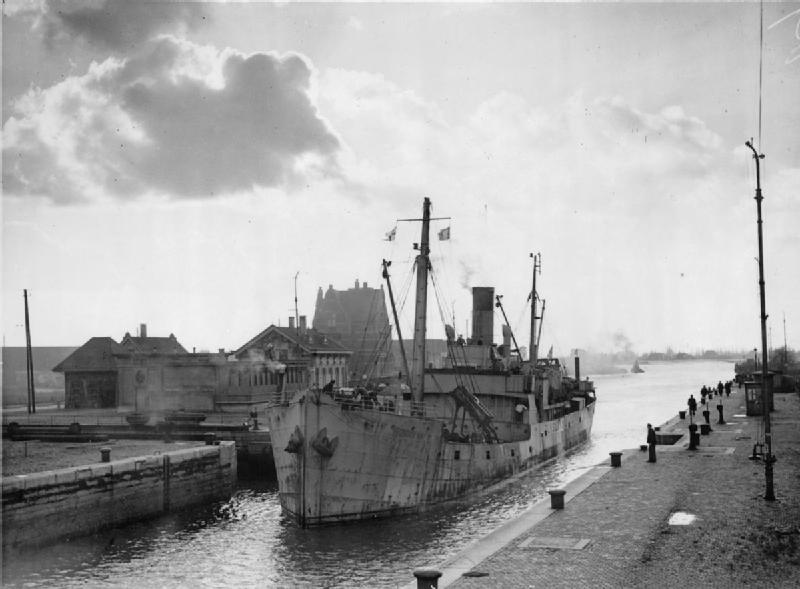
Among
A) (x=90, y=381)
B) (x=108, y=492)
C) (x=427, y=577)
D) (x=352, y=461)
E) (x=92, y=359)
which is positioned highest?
(x=92, y=359)

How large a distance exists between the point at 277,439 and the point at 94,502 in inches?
241

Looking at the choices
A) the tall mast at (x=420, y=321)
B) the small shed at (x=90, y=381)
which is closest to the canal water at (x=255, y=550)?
the tall mast at (x=420, y=321)

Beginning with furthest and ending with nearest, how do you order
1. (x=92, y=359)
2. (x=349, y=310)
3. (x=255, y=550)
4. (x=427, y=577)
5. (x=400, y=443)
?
(x=349, y=310)
(x=92, y=359)
(x=400, y=443)
(x=255, y=550)
(x=427, y=577)

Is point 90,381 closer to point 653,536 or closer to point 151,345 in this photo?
point 151,345

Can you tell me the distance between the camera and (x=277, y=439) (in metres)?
25.9

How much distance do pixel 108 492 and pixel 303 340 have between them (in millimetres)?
35440

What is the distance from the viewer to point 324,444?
23.6 m

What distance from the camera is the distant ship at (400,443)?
2389cm

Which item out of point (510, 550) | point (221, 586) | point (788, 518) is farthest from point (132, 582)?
point (788, 518)

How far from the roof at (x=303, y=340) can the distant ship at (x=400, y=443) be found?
22310mm

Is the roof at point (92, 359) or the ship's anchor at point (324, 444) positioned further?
the roof at point (92, 359)

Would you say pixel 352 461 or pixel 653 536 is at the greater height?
pixel 352 461

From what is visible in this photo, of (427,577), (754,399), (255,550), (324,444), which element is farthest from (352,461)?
(754,399)

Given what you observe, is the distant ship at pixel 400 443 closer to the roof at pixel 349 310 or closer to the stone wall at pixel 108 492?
the stone wall at pixel 108 492
